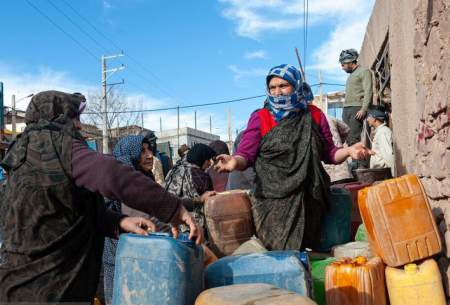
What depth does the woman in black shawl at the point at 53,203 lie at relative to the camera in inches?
76.6

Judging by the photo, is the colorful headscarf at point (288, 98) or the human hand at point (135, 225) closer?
the human hand at point (135, 225)

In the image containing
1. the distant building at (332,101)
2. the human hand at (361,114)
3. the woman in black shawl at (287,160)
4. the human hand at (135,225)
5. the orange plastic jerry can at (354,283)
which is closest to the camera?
the human hand at (135,225)

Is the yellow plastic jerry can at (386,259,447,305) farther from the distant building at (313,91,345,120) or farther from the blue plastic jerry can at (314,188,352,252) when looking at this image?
the distant building at (313,91,345,120)

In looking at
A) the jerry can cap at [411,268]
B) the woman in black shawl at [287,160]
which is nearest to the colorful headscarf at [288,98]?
the woman in black shawl at [287,160]

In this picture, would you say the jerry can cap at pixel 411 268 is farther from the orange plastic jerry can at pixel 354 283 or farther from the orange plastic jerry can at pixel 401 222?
the orange plastic jerry can at pixel 354 283

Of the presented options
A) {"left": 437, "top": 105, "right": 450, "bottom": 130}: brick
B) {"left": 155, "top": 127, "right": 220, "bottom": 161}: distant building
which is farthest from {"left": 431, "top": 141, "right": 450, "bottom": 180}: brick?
{"left": 155, "top": 127, "right": 220, "bottom": 161}: distant building

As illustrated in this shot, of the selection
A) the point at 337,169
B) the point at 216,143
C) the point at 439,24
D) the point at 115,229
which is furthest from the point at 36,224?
the point at 216,143

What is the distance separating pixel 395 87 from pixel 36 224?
3755 millimetres

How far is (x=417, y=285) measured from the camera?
107 inches

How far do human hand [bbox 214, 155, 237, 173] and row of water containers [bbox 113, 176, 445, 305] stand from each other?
0.59 metres

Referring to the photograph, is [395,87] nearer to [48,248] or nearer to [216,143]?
[216,143]

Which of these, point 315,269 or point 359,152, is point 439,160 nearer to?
point 359,152

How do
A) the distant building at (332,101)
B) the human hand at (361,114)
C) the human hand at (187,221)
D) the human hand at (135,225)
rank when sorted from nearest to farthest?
the human hand at (187,221) < the human hand at (135,225) < the human hand at (361,114) < the distant building at (332,101)

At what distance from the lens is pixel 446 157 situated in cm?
281
